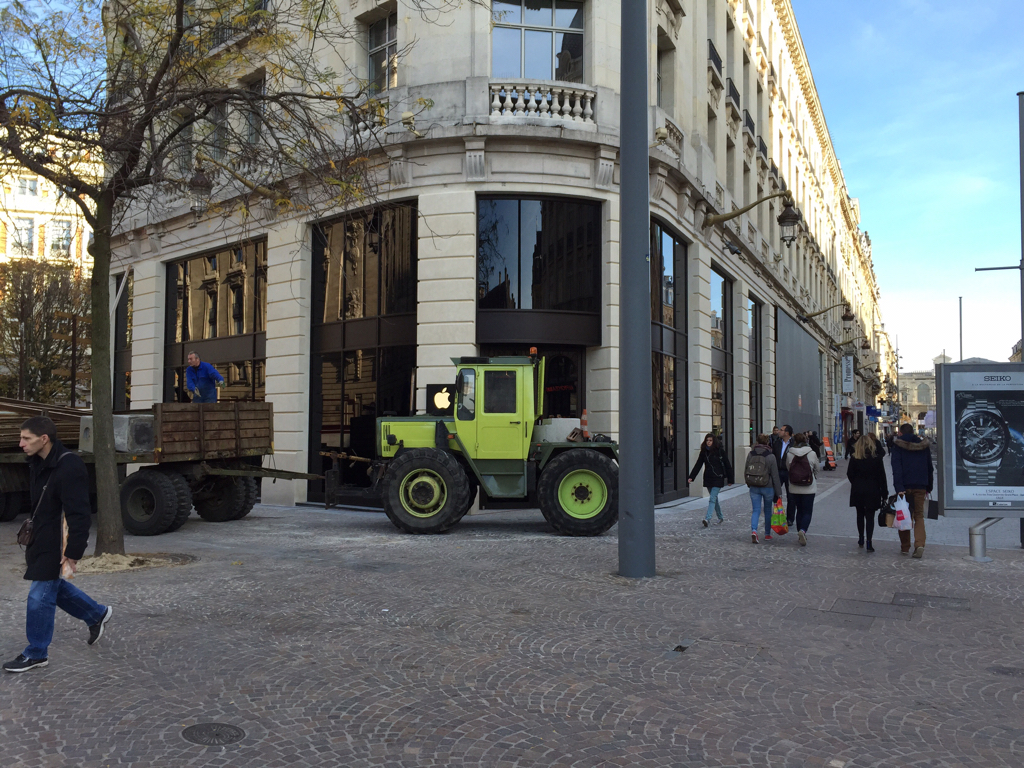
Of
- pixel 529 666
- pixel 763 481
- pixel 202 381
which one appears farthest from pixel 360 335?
pixel 529 666

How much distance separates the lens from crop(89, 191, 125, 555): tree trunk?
9.73 metres

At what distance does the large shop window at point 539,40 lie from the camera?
16.0 metres

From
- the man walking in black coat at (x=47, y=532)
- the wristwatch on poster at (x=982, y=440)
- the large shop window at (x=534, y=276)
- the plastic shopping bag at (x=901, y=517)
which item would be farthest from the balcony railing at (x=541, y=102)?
the man walking in black coat at (x=47, y=532)

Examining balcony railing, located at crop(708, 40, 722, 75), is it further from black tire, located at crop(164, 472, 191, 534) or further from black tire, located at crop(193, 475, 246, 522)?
black tire, located at crop(164, 472, 191, 534)

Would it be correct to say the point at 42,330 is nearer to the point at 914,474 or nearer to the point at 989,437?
the point at 914,474

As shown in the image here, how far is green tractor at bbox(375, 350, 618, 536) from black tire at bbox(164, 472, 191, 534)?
9.48 ft

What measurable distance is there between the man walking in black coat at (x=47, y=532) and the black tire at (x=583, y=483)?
7319 millimetres

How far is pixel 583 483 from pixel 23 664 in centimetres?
798

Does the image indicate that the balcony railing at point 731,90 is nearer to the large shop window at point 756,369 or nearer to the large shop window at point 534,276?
the large shop window at point 756,369

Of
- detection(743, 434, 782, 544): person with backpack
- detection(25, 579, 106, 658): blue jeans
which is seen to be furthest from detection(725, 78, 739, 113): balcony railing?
detection(25, 579, 106, 658): blue jeans

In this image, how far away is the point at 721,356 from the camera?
22406 millimetres

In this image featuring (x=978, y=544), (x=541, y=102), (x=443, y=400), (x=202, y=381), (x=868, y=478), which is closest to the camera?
(x=978, y=544)

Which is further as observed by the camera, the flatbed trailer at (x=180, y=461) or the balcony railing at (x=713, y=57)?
the balcony railing at (x=713, y=57)

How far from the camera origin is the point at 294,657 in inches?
225
